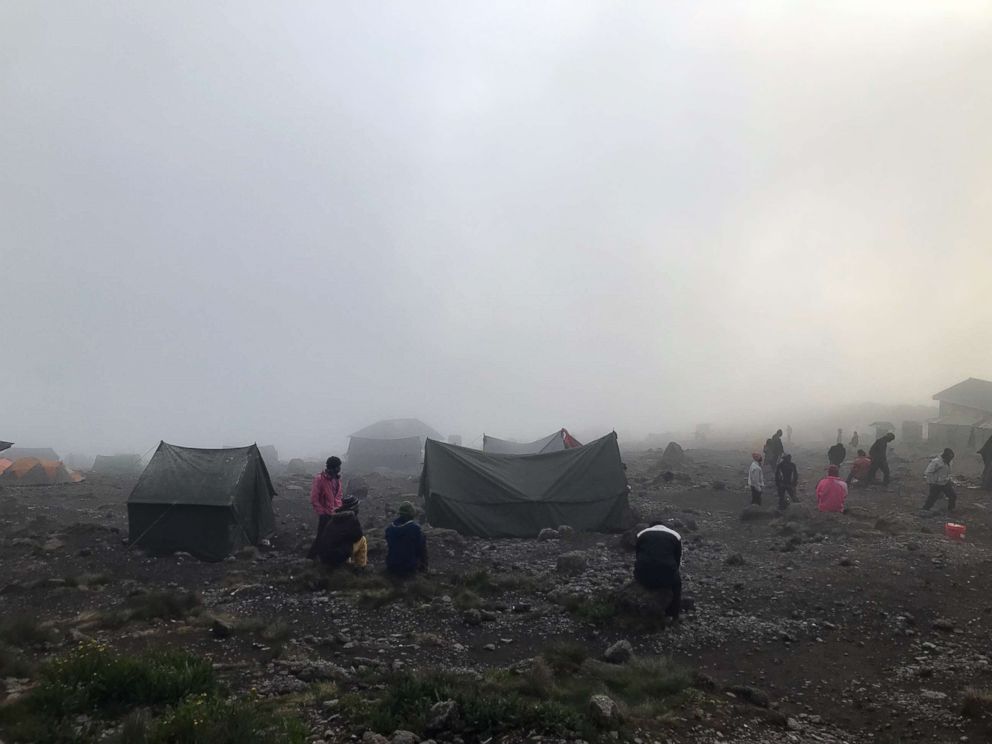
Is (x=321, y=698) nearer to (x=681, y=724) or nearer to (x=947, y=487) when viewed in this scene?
(x=681, y=724)

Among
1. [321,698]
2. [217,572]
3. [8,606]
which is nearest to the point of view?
[321,698]

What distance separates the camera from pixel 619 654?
29.2ft

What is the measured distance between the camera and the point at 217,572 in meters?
13.7

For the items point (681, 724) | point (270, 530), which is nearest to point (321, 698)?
point (681, 724)

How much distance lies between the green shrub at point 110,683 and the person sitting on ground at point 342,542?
5.37m

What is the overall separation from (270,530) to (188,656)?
31.1 ft

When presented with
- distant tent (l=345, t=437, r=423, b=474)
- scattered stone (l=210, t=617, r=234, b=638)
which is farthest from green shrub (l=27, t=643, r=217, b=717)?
distant tent (l=345, t=437, r=423, b=474)

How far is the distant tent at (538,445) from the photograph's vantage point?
2538 cm

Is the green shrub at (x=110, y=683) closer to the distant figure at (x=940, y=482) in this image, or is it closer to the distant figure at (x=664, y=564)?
the distant figure at (x=664, y=564)

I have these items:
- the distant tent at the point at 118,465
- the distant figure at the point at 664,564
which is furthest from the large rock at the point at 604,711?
the distant tent at the point at 118,465

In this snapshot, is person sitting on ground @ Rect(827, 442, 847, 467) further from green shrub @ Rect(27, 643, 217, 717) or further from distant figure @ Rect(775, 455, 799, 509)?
green shrub @ Rect(27, 643, 217, 717)

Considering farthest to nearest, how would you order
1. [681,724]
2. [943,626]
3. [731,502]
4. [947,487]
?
[731,502] < [947,487] < [943,626] < [681,724]

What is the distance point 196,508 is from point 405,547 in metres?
5.90

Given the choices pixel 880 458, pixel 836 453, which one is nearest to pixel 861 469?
pixel 880 458
